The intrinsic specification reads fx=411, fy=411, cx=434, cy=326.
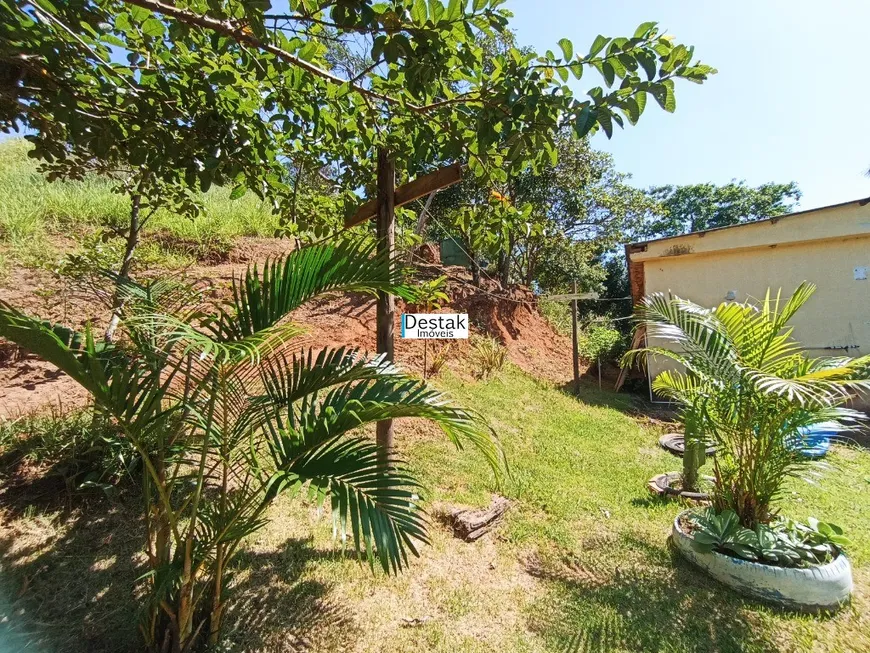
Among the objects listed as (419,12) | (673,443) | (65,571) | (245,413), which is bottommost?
(673,443)

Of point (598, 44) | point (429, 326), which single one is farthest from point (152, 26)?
point (429, 326)

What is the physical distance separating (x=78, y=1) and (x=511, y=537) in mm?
4224

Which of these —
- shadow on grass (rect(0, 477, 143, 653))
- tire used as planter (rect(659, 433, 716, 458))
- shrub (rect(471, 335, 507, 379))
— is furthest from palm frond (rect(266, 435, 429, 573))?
shrub (rect(471, 335, 507, 379))

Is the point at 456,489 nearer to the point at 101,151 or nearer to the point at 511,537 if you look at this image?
the point at 511,537

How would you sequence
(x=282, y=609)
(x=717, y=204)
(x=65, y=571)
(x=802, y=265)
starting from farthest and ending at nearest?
1. (x=717, y=204)
2. (x=802, y=265)
3. (x=65, y=571)
4. (x=282, y=609)

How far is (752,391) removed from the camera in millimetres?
2912

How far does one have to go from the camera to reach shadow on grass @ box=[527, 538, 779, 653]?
2346 mm

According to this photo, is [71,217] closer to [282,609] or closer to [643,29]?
[282,609]

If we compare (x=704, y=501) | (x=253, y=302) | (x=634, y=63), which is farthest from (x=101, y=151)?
(x=704, y=501)

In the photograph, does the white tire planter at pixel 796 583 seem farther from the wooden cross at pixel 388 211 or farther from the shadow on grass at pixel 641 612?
the wooden cross at pixel 388 211

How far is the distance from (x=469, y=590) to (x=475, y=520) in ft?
2.42

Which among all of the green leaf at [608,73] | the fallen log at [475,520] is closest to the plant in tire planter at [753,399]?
the fallen log at [475,520]

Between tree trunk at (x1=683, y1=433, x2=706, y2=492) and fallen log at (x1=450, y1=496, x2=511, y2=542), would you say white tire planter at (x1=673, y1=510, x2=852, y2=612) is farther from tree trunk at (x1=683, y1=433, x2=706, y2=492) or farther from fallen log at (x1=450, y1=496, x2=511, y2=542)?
fallen log at (x1=450, y1=496, x2=511, y2=542)

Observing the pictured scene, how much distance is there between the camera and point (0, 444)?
3.21 m
